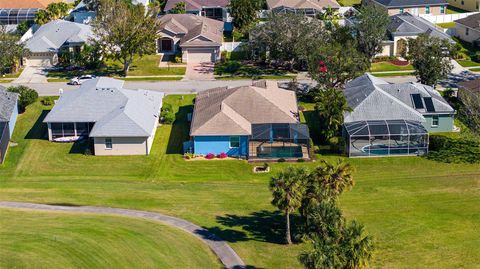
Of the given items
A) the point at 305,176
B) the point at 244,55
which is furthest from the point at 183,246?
the point at 244,55

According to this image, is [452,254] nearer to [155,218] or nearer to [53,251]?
[155,218]

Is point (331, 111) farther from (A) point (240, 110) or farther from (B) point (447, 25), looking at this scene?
(B) point (447, 25)

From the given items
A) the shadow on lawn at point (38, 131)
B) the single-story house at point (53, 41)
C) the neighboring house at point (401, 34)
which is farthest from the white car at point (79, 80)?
the neighboring house at point (401, 34)

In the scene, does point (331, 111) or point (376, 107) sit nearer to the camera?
point (331, 111)

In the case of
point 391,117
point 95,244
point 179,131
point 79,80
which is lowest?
point 95,244

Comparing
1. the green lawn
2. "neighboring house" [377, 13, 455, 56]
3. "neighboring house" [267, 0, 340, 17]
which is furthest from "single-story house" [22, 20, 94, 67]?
→ "neighboring house" [377, 13, 455, 56]

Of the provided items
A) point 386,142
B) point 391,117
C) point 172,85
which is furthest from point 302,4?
point 386,142

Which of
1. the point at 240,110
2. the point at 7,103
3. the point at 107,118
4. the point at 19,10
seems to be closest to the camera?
the point at 107,118
